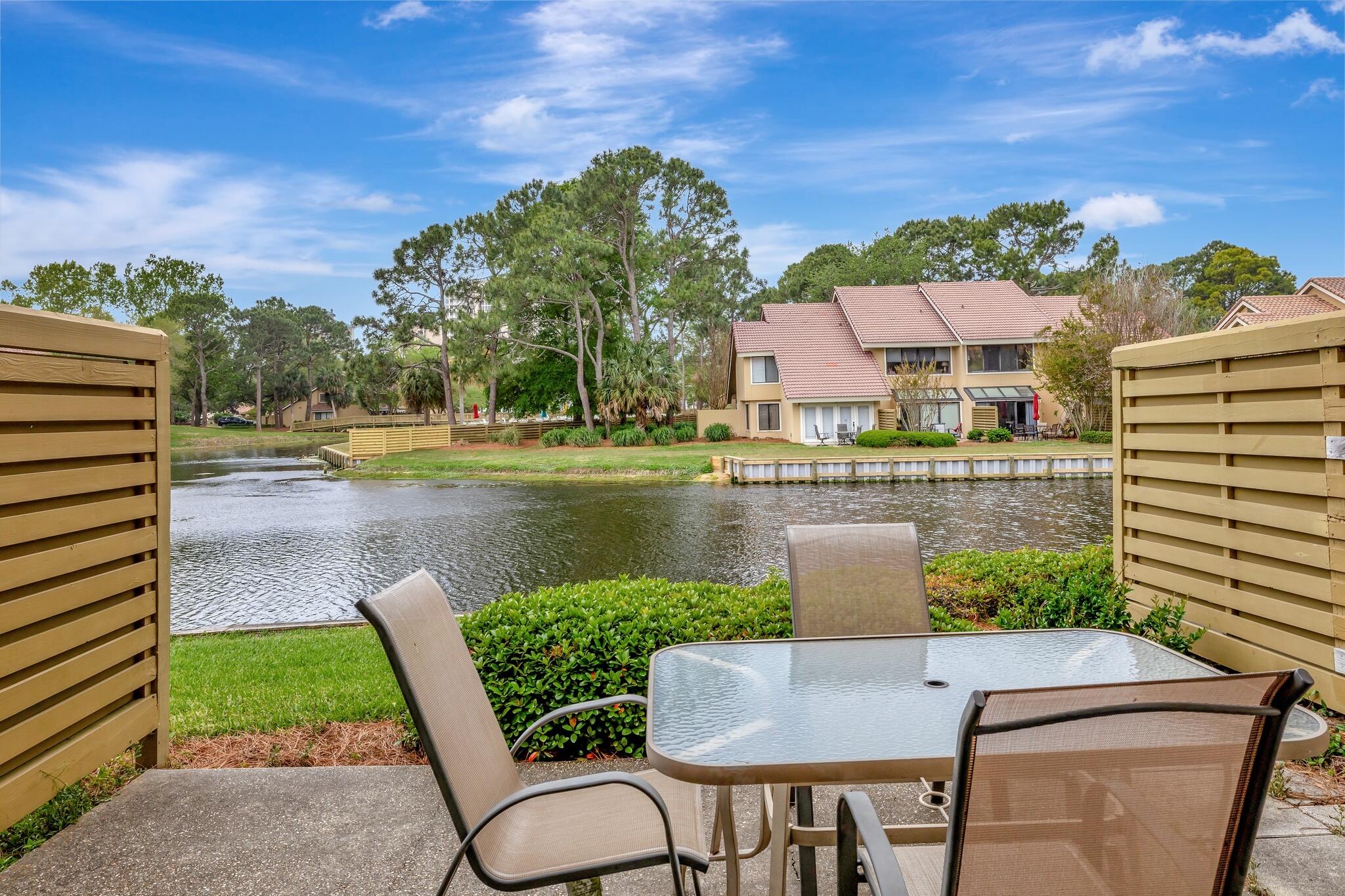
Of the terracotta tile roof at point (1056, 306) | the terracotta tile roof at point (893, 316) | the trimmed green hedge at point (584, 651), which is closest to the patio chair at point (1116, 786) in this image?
the trimmed green hedge at point (584, 651)

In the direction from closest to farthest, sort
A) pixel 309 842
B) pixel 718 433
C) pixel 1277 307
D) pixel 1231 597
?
pixel 309 842 → pixel 1231 597 → pixel 1277 307 → pixel 718 433

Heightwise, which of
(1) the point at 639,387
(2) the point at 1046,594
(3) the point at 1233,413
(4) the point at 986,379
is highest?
(4) the point at 986,379

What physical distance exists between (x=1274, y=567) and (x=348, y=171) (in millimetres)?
57389

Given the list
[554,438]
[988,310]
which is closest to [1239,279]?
[988,310]

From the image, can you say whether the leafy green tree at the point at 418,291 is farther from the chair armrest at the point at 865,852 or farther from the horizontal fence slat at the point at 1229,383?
the chair armrest at the point at 865,852

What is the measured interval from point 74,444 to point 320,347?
267 feet

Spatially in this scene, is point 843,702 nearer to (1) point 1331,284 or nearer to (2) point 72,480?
(2) point 72,480

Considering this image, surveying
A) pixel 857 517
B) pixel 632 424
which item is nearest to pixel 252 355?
pixel 632 424

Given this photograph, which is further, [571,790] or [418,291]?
[418,291]

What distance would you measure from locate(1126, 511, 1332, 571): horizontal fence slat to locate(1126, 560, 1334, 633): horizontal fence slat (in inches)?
8.2

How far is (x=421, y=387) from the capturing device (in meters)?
49.3

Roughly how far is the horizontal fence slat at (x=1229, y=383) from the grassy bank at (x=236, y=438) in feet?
171

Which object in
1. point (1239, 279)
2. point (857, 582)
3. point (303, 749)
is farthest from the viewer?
point (1239, 279)

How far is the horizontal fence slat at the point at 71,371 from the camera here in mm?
2764
